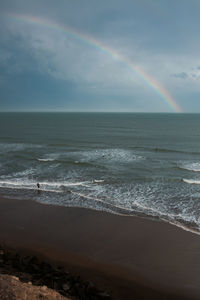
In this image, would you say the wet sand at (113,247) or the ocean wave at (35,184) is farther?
the ocean wave at (35,184)

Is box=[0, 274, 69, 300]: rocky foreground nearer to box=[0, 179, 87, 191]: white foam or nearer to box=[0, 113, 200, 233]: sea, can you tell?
box=[0, 113, 200, 233]: sea

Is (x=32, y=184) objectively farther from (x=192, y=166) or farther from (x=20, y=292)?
(x=192, y=166)

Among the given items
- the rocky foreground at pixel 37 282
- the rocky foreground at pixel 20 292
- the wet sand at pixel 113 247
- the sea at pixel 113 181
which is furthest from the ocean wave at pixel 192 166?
the rocky foreground at pixel 20 292

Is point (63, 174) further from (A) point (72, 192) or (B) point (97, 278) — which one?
(B) point (97, 278)

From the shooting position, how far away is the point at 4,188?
2111cm

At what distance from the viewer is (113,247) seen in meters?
12.1

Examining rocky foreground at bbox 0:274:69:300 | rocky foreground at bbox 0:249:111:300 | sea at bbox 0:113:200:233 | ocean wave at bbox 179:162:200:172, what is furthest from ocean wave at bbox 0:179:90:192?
rocky foreground at bbox 0:274:69:300

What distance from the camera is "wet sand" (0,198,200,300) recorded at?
30.8 ft

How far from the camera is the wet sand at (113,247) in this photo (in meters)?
9.40

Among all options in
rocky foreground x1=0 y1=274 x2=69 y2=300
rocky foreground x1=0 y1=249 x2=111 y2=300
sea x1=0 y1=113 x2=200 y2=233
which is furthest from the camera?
sea x1=0 y1=113 x2=200 y2=233

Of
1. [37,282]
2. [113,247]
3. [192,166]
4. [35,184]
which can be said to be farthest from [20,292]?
[192,166]

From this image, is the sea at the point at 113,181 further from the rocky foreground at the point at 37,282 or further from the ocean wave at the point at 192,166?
the rocky foreground at the point at 37,282

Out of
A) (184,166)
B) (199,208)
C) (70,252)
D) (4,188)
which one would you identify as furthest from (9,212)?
(184,166)

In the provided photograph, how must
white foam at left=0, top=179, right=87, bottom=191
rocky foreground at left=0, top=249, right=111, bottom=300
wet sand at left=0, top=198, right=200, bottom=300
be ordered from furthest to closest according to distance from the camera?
white foam at left=0, top=179, right=87, bottom=191
wet sand at left=0, top=198, right=200, bottom=300
rocky foreground at left=0, top=249, right=111, bottom=300
